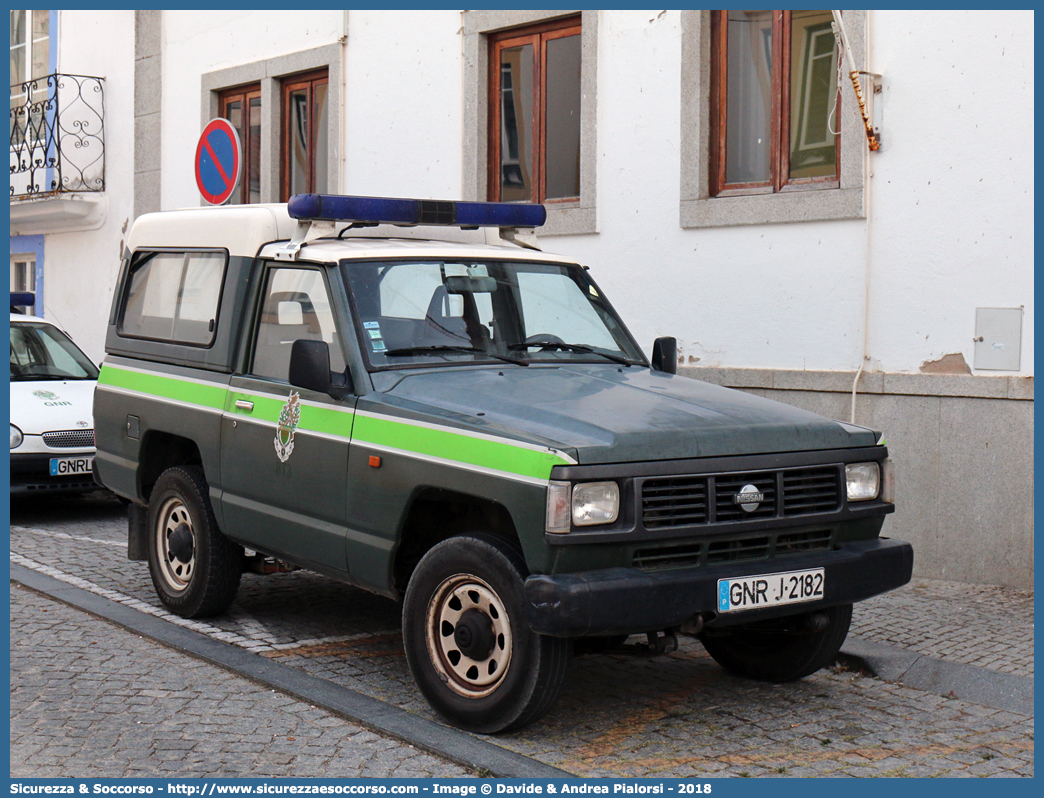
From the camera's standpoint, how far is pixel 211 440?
22.0ft

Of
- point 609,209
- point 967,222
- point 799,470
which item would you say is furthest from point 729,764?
point 609,209

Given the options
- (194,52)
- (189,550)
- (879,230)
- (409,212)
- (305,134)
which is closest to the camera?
(409,212)

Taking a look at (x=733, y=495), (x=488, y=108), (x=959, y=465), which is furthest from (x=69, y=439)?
(x=733, y=495)

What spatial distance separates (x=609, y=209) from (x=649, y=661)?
507 centimetres

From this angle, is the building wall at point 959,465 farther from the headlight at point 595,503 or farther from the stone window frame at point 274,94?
the stone window frame at point 274,94

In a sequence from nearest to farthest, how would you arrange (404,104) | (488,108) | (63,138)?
1. (488,108)
2. (404,104)
3. (63,138)

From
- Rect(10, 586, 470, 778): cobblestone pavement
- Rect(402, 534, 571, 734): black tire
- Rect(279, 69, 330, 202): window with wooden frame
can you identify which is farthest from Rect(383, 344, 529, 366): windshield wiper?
Rect(279, 69, 330, 202): window with wooden frame

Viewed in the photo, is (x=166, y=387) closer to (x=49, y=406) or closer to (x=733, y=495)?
(x=733, y=495)

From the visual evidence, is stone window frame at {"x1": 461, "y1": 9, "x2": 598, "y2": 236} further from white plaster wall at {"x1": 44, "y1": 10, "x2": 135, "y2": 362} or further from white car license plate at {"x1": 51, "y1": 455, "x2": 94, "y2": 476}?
white plaster wall at {"x1": 44, "y1": 10, "x2": 135, "y2": 362}

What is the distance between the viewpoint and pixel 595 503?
480 centimetres

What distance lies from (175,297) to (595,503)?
3.41 meters

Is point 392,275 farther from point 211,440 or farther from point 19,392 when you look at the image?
point 19,392

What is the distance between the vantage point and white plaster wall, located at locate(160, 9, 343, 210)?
1443cm

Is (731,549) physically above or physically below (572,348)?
below
